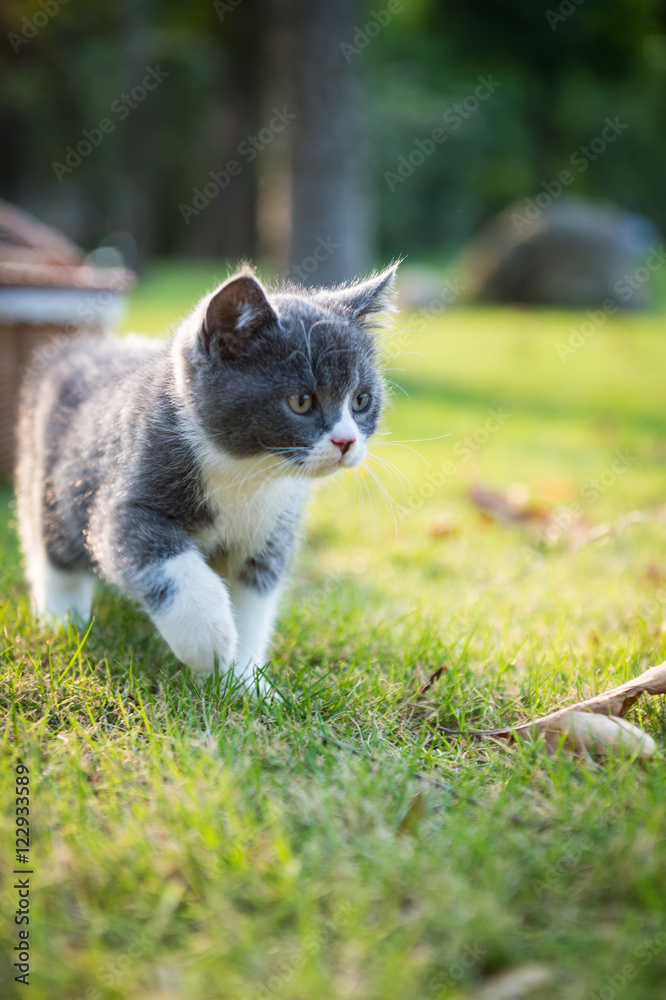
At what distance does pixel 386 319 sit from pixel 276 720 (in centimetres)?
127

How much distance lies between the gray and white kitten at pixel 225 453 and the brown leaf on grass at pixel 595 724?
2.20 ft

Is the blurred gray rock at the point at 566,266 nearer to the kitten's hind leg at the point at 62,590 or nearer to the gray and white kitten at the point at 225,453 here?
the gray and white kitten at the point at 225,453

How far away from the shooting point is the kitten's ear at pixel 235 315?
1885 millimetres

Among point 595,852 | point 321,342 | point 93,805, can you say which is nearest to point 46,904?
point 93,805

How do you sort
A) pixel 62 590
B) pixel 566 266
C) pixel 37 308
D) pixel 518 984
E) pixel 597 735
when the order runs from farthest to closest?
pixel 566 266, pixel 37 308, pixel 62 590, pixel 597 735, pixel 518 984

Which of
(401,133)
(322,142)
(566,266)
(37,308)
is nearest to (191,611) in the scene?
(37,308)

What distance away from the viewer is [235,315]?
6.40 feet

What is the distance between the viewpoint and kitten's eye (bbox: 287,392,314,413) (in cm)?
197

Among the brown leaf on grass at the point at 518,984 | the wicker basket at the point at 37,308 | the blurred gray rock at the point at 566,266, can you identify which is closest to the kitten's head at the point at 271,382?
the brown leaf on grass at the point at 518,984

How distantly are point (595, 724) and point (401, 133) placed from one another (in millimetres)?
19229

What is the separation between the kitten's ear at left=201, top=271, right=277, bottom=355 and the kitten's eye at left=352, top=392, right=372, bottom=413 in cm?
32

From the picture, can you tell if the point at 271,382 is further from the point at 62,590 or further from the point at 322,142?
the point at 322,142

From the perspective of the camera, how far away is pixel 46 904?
48.4 inches

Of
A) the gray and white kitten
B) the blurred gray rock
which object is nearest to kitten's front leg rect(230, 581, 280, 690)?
the gray and white kitten
